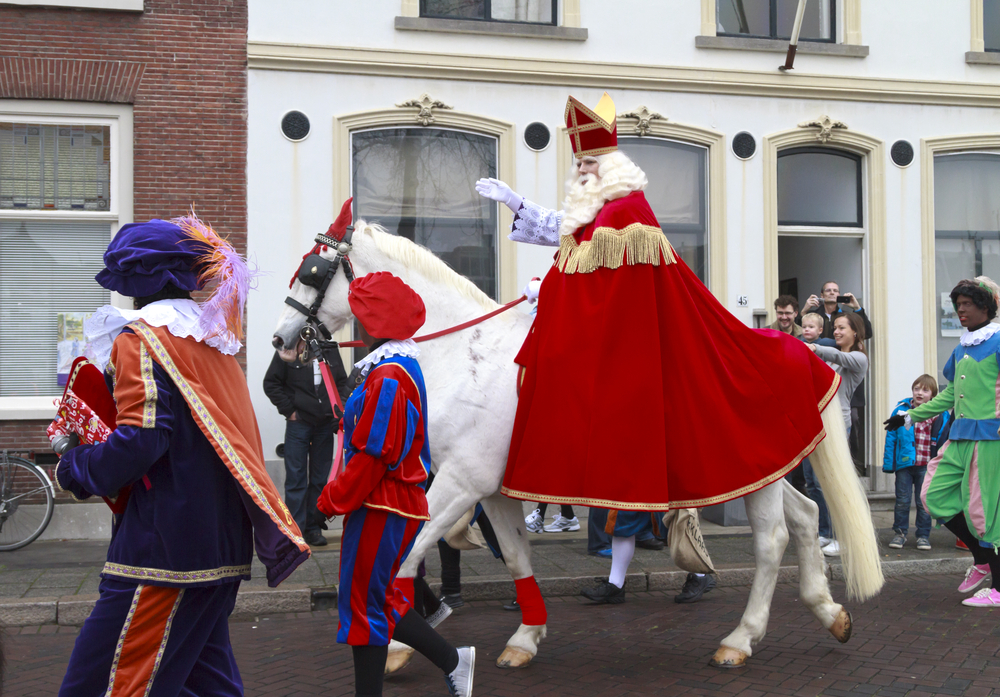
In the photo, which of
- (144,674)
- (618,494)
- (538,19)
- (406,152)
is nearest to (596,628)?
(618,494)

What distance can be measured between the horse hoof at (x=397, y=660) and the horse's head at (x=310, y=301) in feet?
5.31

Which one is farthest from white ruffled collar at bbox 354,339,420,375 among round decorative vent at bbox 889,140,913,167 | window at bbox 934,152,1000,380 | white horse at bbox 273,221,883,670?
window at bbox 934,152,1000,380

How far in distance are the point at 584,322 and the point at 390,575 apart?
1661 millimetres

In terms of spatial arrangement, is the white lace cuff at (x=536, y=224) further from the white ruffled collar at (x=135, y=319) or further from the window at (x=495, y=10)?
the window at (x=495, y=10)

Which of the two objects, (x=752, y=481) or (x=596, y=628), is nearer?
(x=752, y=481)

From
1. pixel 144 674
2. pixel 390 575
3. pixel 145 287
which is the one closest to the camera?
pixel 144 674

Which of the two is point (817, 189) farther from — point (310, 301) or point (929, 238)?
point (310, 301)

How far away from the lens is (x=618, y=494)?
14.8 feet

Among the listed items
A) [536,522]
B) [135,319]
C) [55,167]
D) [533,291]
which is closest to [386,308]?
[135,319]

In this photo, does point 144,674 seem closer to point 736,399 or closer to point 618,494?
point 618,494

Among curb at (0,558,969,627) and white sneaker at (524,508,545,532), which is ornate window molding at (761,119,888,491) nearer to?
curb at (0,558,969,627)

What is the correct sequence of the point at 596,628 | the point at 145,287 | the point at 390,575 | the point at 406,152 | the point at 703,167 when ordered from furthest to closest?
the point at 703,167
the point at 406,152
the point at 596,628
the point at 390,575
the point at 145,287

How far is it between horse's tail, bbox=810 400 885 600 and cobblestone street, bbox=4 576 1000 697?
15.1 inches

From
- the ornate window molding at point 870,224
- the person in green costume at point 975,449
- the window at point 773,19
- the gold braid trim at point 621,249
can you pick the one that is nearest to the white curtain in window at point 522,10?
the window at point 773,19
